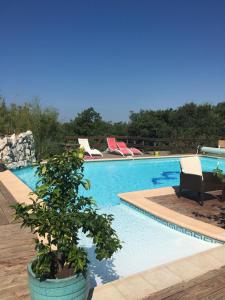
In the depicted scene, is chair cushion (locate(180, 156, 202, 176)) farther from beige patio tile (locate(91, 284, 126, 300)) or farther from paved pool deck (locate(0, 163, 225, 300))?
beige patio tile (locate(91, 284, 126, 300))

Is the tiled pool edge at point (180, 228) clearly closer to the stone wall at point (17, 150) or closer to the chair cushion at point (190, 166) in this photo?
the chair cushion at point (190, 166)

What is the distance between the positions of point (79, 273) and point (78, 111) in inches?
763

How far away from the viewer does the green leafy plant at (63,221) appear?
2.31m

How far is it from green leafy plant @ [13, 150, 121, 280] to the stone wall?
28.0 feet

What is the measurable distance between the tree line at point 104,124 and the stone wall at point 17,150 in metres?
0.56

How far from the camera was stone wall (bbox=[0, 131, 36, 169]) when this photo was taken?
10.6 metres

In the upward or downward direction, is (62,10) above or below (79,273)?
above

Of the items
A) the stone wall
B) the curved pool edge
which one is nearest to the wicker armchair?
the curved pool edge

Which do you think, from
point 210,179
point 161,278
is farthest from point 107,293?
point 210,179

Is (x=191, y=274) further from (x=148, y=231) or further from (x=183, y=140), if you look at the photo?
(x=183, y=140)

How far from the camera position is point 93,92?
35.1 meters

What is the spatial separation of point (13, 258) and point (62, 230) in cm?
158

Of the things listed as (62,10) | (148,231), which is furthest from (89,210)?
(62,10)

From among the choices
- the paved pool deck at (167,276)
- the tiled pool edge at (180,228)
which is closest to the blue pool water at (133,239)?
the tiled pool edge at (180,228)
